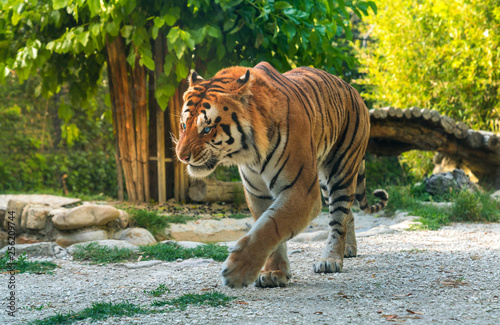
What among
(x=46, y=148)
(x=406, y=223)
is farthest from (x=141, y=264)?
(x=46, y=148)

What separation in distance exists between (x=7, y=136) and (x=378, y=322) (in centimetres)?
986

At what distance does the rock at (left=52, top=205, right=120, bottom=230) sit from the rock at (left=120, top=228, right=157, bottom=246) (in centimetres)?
30

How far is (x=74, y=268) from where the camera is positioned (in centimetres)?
408

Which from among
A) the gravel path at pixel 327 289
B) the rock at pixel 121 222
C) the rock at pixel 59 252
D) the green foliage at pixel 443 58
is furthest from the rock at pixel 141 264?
the green foliage at pixel 443 58

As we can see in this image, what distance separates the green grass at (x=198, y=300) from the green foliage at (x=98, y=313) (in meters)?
0.15

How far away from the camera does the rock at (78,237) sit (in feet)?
18.2

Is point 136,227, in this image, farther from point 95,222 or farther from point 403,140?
point 403,140

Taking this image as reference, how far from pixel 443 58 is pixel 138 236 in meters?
7.14

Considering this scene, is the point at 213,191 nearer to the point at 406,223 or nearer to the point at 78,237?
the point at 78,237

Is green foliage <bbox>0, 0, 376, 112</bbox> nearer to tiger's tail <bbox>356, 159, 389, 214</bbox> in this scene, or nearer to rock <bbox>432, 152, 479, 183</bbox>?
tiger's tail <bbox>356, 159, 389, 214</bbox>

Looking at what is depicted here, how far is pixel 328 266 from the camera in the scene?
363 cm

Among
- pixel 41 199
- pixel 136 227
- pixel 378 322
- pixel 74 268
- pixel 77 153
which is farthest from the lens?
pixel 77 153

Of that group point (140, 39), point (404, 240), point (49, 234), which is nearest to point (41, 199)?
point (49, 234)

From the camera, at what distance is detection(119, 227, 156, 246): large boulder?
5.71m
